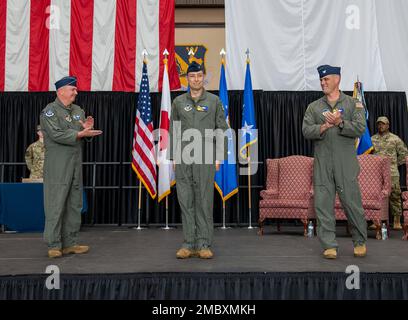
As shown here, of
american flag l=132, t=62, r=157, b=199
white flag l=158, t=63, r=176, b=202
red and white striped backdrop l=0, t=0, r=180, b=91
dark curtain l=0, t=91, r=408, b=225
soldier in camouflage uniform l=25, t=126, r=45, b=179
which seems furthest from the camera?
dark curtain l=0, t=91, r=408, b=225

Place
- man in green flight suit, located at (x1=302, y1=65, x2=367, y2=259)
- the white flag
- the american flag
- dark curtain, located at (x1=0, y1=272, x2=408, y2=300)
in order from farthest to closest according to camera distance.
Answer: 1. the american flag
2. the white flag
3. man in green flight suit, located at (x1=302, y1=65, x2=367, y2=259)
4. dark curtain, located at (x1=0, y1=272, x2=408, y2=300)

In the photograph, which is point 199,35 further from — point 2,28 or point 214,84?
point 2,28

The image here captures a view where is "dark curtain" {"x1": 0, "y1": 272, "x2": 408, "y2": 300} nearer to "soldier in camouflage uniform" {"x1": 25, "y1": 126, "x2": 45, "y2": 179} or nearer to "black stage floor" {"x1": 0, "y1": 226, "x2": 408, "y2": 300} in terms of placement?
"black stage floor" {"x1": 0, "y1": 226, "x2": 408, "y2": 300}

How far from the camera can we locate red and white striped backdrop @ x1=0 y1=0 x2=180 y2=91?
7.83 m

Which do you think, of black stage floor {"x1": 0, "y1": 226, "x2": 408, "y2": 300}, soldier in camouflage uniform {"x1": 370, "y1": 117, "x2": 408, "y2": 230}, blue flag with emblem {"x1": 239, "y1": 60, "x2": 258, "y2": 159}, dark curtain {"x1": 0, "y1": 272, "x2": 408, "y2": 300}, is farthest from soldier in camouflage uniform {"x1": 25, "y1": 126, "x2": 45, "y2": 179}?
soldier in camouflage uniform {"x1": 370, "y1": 117, "x2": 408, "y2": 230}

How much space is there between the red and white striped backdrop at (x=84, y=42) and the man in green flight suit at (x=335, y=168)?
166 inches

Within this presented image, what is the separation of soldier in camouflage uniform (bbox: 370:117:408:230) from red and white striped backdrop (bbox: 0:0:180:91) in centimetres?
339

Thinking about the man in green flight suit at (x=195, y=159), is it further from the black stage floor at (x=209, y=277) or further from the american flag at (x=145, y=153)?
the american flag at (x=145, y=153)

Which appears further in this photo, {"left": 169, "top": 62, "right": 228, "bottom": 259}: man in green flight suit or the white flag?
the white flag

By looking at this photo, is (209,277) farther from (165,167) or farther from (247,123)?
(247,123)

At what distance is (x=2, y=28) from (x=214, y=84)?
403cm

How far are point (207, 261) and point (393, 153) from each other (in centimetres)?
437

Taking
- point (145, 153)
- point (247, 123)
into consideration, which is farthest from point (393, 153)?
point (145, 153)
